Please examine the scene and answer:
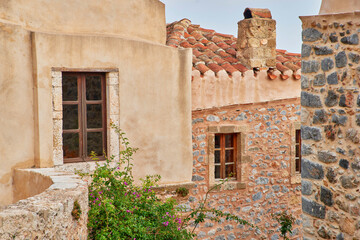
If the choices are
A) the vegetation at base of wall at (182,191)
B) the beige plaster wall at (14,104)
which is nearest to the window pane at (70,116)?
the beige plaster wall at (14,104)

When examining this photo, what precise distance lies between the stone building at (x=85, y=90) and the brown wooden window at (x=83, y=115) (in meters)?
0.01

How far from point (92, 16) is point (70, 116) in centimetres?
146

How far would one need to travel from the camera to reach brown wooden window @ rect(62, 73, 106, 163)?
6.14 m

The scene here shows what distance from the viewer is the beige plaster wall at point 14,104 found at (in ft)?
18.2

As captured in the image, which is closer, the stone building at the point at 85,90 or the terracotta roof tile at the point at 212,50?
the stone building at the point at 85,90

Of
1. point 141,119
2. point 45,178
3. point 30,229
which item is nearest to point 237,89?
point 141,119

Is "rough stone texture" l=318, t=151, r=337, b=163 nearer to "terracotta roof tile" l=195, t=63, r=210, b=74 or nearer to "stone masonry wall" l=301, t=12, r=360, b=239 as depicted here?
"stone masonry wall" l=301, t=12, r=360, b=239

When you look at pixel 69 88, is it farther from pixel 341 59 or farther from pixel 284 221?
pixel 284 221

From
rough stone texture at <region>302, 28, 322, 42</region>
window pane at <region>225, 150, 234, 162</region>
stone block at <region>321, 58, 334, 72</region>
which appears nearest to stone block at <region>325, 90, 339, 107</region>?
stone block at <region>321, 58, 334, 72</region>

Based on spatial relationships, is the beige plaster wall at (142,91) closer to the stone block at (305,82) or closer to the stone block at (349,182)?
the stone block at (305,82)

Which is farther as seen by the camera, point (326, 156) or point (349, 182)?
point (326, 156)

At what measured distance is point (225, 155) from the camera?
7.94 metres

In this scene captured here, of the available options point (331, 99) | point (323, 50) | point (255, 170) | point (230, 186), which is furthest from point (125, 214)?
point (255, 170)

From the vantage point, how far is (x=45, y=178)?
494 cm
